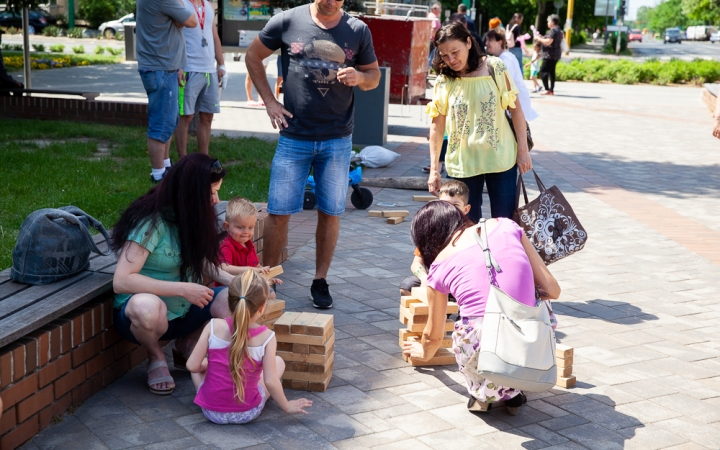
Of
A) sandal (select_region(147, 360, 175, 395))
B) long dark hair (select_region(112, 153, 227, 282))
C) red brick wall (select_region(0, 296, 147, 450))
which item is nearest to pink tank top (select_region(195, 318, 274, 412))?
sandal (select_region(147, 360, 175, 395))

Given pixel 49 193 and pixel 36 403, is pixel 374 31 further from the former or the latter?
pixel 36 403

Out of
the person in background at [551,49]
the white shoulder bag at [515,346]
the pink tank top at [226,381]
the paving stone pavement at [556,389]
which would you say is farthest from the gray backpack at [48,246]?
the person in background at [551,49]

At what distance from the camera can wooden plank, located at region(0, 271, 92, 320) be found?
325 centimetres

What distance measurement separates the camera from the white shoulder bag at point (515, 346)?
3.14 metres

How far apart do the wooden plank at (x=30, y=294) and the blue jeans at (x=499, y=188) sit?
86.8 inches

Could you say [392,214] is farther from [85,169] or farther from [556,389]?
[556,389]

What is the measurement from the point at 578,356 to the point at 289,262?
7.60 ft

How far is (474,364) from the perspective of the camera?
3445 mm

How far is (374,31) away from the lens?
1284cm

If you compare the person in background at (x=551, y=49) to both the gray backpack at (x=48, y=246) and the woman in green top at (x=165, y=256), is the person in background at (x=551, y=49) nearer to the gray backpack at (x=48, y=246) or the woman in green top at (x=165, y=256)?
the woman in green top at (x=165, y=256)

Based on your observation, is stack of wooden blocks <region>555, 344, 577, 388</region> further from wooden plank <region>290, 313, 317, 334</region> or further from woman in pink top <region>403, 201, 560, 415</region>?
wooden plank <region>290, 313, 317, 334</region>

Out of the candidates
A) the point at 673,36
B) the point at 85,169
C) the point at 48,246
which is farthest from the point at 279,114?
the point at 673,36

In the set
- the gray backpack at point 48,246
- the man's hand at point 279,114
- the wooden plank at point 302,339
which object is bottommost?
the wooden plank at point 302,339

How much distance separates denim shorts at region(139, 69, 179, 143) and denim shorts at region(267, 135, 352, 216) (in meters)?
2.57
